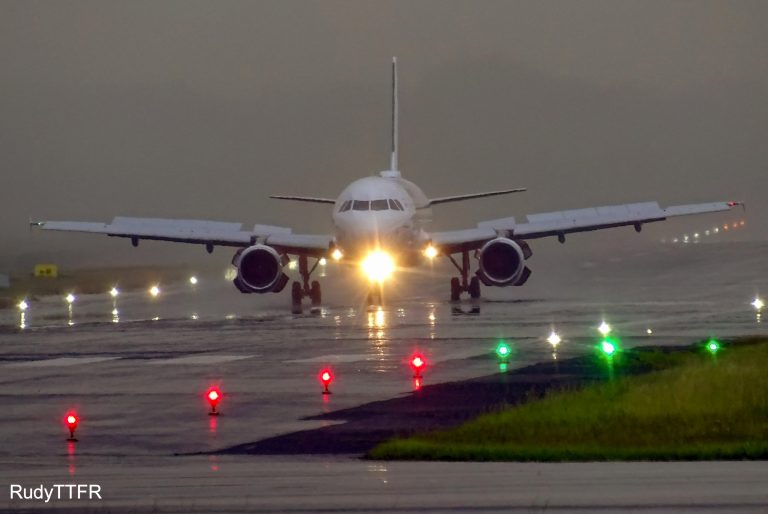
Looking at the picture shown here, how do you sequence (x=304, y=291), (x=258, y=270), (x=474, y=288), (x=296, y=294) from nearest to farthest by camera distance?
(x=258, y=270)
(x=296, y=294)
(x=304, y=291)
(x=474, y=288)

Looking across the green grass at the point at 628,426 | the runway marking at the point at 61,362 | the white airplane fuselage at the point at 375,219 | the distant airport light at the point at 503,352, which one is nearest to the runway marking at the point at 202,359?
the runway marking at the point at 61,362

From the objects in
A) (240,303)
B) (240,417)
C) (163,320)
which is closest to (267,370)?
(240,417)

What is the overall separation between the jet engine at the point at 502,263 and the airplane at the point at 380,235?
0.12 feet

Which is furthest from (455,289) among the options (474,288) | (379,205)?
(379,205)

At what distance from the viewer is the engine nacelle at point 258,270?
54531 millimetres

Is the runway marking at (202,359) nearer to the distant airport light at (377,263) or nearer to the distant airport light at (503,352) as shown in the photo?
the distant airport light at (503,352)

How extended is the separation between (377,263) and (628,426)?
33.6 m

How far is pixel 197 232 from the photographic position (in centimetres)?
5925

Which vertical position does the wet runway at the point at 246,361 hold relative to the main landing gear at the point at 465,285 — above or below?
below

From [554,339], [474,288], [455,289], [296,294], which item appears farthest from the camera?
[474,288]

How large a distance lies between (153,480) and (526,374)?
1337cm

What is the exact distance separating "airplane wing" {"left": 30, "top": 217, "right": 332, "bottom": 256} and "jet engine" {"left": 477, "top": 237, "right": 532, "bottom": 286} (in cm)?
614

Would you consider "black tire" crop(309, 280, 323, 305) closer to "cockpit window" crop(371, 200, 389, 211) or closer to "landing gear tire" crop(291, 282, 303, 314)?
"landing gear tire" crop(291, 282, 303, 314)

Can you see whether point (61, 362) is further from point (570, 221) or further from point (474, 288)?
point (570, 221)
